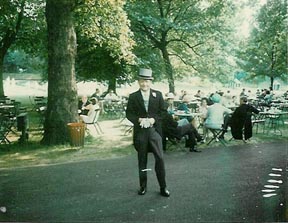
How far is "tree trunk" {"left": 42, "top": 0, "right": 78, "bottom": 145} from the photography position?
9.65m

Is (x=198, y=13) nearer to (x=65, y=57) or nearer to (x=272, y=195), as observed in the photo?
(x=65, y=57)

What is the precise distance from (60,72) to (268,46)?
13.5 metres

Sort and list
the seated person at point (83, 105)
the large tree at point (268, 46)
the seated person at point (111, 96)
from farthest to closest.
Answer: the large tree at point (268, 46) → the seated person at point (83, 105) → the seated person at point (111, 96)

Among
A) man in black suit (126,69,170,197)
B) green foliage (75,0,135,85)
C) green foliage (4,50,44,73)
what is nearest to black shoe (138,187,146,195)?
man in black suit (126,69,170,197)

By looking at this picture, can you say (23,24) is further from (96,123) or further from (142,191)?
(142,191)

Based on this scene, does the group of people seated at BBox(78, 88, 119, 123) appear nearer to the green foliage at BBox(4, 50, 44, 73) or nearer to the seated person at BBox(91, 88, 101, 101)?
the seated person at BBox(91, 88, 101, 101)

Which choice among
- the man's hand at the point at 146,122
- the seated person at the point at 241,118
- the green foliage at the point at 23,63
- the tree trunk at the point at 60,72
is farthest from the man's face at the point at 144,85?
the green foliage at the point at 23,63

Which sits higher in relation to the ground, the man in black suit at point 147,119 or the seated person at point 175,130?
the man in black suit at point 147,119

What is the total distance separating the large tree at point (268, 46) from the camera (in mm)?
16750

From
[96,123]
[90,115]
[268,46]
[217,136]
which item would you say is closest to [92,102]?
[96,123]

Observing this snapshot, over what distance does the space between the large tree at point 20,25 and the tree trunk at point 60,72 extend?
3.96 m

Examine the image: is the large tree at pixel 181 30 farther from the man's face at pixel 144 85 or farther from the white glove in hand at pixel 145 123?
the white glove in hand at pixel 145 123

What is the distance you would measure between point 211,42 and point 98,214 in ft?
43.4

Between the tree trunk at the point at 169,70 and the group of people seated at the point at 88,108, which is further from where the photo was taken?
the group of people seated at the point at 88,108
